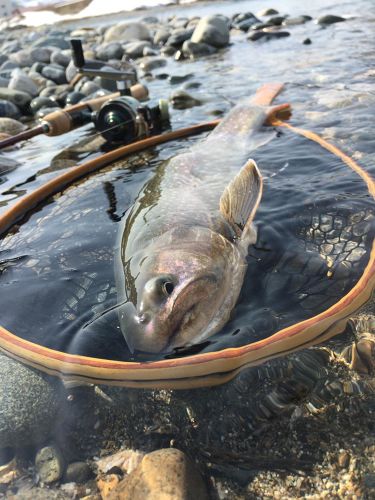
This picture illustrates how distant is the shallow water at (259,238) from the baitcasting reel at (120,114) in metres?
0.51

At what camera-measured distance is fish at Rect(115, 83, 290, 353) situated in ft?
7.91

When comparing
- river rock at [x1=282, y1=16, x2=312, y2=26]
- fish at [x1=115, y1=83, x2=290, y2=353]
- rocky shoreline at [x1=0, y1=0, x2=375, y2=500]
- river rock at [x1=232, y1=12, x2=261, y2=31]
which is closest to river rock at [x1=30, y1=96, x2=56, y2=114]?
fish at [x1=115, y1=83, x2=290, y2=353]

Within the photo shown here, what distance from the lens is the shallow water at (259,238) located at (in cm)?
277

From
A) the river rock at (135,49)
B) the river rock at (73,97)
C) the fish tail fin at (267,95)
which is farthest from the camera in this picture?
the river rock at (135,49)

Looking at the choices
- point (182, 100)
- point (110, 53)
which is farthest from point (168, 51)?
point (182, 100)

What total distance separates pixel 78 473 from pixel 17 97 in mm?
9554

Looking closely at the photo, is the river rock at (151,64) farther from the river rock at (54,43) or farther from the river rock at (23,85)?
Result: the river rock at (54,43)

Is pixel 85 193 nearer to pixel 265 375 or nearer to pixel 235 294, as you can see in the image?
pixel 235 294

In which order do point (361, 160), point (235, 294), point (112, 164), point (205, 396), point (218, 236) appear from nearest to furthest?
point (205, 396), point (235, 294), point (218, 236), point (361, 160), point (112, 164)

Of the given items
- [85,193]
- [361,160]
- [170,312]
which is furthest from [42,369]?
[361,160]

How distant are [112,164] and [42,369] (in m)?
3.89

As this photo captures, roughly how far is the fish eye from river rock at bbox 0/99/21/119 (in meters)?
8.24

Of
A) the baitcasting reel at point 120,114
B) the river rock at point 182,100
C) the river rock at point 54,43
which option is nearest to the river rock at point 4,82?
the river rock at point 182,100

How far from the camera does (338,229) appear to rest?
3.46m
